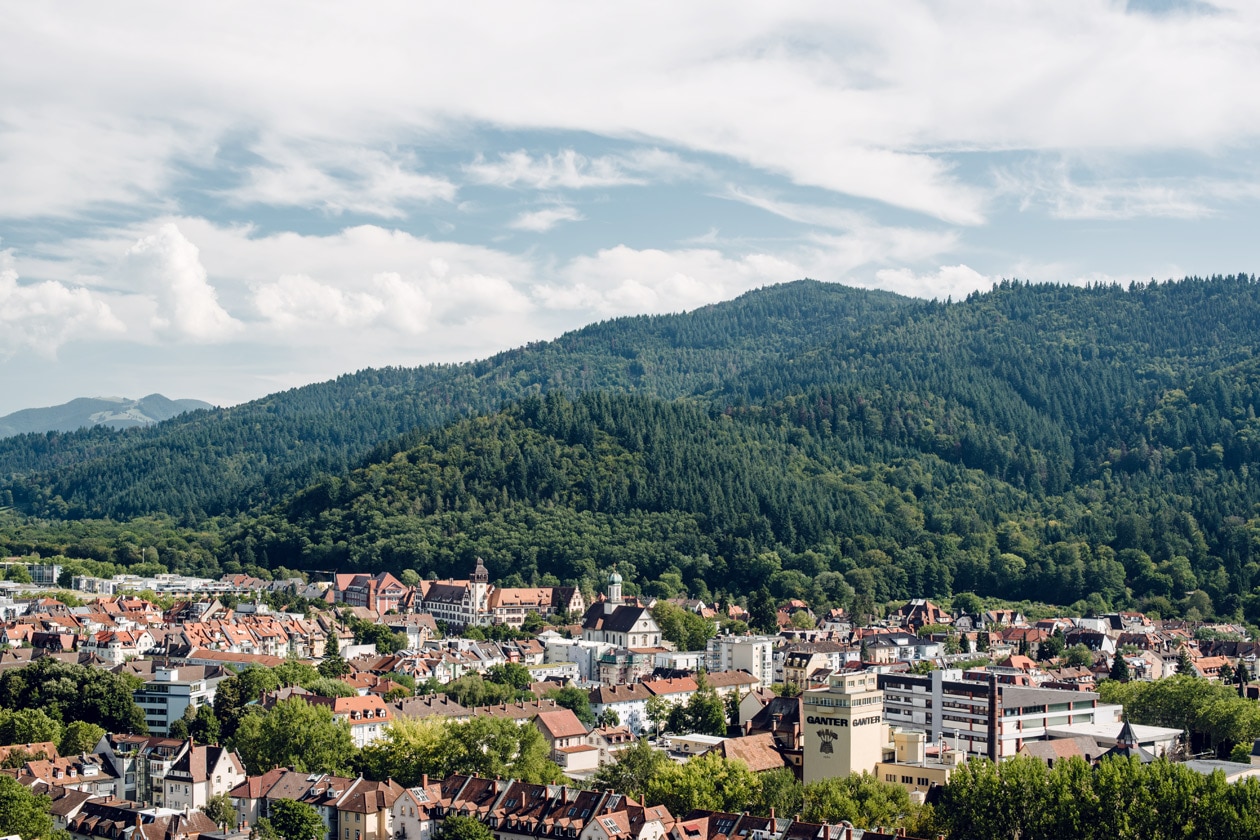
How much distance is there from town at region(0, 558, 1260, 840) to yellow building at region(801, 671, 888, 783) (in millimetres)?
152

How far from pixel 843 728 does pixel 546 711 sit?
801 inches

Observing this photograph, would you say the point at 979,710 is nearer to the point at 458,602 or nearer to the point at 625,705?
the point at 625,705

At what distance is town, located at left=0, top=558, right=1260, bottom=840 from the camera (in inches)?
2739

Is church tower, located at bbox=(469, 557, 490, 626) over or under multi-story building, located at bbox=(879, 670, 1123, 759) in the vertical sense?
over

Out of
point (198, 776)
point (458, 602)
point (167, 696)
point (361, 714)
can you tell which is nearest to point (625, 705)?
point (361, 714)

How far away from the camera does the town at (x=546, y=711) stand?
6956 cm

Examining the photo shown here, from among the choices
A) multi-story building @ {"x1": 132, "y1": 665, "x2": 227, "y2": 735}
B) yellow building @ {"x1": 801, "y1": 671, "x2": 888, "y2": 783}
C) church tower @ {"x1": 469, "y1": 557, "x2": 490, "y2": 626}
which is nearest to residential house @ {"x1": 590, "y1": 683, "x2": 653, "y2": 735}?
yellow building @ {"x1": 801, "y1": 671, "x2": 888, "y2": 783}

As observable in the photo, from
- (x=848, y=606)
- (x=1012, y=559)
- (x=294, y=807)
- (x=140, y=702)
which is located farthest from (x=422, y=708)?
(x=1012, y=559)

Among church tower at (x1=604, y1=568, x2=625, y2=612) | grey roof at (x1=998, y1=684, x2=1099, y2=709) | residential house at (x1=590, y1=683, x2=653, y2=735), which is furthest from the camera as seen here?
church tower at (x1=604, y1=568, x2=625, y2=612)

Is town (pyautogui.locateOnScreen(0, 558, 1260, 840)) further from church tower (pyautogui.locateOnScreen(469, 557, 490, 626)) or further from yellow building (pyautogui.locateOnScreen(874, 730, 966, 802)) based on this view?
church tower (pyautogui.locateOnScreen(469, 557, 490, 626))

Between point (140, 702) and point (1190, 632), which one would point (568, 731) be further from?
point (1190, 632)

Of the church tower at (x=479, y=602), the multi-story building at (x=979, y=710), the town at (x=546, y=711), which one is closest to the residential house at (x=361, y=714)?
the town at (x=546, y=711)

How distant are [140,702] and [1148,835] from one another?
2271 inches

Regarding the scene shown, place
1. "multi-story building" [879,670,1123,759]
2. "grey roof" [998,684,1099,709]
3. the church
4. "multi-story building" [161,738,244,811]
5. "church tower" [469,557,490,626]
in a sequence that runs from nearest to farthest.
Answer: "multi-story building" [161,738,244,811] < "multi-story building" [879,670,1123,759] < "grey roof" [998,684,1099,709] < the church < "church tower" [469,557,490,626]
